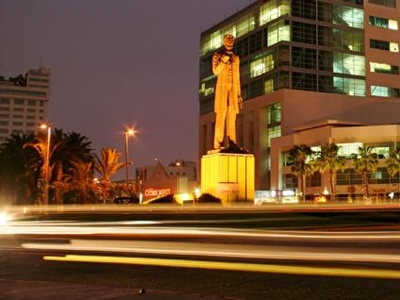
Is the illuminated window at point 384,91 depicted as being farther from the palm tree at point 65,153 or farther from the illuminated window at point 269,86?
the palm tree at point 65,153

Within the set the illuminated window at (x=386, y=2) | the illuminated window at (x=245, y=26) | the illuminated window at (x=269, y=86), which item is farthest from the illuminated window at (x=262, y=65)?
the illuminated window at (x=386, y=2)

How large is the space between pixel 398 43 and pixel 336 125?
2480 centimetres

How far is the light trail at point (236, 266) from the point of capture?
10.8m

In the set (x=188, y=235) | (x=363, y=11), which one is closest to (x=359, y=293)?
(x=188, y=235)

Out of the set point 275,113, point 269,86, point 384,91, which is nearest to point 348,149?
point 275,113

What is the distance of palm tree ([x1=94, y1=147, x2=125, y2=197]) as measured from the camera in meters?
62.6

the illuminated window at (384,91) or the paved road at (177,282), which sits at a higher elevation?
the illuminated window at (384,91)

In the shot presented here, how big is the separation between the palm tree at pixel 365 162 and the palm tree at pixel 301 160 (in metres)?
6.07

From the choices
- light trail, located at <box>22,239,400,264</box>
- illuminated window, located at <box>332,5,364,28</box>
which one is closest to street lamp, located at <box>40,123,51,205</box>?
light trail, located at <box>22,239,400,264</box>

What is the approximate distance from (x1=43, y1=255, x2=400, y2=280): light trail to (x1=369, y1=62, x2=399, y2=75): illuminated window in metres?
91.6

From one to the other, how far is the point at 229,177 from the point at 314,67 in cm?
6128

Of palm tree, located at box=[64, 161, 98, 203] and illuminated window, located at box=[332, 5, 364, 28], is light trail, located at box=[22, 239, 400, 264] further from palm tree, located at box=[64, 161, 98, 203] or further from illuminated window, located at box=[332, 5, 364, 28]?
illuminated window, located at box=[332, 5, 364, 28]

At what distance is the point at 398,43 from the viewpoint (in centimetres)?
10312

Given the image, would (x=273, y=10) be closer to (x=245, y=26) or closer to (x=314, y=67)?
Result: (x=245, y=26)
